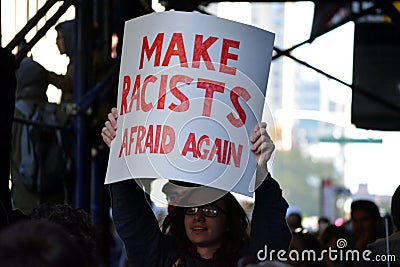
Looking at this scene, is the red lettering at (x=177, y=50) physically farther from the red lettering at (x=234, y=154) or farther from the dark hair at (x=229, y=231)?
the dark hair at (x=229, y=231)

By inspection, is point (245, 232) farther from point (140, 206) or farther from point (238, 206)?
point (140, 206)

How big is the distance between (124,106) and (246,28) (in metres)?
0.51

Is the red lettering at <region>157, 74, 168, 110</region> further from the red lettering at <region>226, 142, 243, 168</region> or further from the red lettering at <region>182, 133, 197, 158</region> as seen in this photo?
the red lettering at <region>226, 142, 243, 168</region>

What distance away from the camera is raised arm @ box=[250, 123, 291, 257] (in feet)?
12.5

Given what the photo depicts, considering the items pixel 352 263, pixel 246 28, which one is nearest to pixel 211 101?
pixel 246 28

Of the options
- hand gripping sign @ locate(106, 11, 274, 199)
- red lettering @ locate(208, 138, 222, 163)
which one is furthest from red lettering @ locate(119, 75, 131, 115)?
red lettering @ locate(208, 138, 222, 163)

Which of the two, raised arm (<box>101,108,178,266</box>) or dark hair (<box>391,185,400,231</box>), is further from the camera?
dark hair (<box>391,185,400,231</box>)

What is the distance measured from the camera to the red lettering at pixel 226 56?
3.81 m

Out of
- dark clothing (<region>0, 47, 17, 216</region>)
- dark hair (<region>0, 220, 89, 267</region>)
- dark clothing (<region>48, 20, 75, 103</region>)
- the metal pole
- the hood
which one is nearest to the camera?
dark hair (<region>0, 220, 89, 267</region>)

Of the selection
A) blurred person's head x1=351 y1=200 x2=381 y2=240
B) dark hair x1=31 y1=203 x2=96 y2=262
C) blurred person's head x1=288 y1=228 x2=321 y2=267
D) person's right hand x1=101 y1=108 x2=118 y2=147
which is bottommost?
blurred person's head x1=288 y1=228 x2=321 y2=267

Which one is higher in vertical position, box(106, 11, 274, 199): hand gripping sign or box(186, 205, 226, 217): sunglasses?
box(106, 11, 274, 199): hand gripping sign

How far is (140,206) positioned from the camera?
13.2 feet

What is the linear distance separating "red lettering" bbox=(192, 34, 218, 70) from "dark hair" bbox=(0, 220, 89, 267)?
183 cm

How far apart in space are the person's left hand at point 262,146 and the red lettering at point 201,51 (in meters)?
0.27
